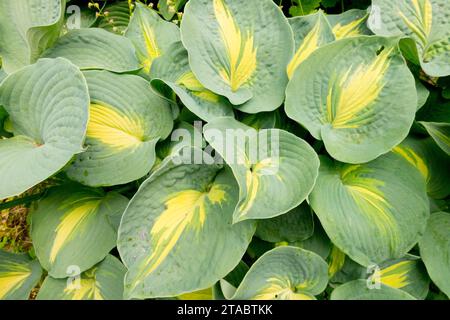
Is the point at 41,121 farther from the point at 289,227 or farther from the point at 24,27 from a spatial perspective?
the point at 289,227

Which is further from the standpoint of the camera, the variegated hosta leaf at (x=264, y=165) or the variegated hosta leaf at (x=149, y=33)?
the variegated hosta leaf at (x=149, y=33)

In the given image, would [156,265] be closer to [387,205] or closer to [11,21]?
[387,205]

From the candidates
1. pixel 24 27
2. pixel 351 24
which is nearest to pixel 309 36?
pixel 351 24

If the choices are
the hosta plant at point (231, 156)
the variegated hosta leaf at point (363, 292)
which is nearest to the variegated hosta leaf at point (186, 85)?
the hosta plant at point (231, 156)

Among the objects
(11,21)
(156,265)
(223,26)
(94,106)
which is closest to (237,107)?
(223,26)

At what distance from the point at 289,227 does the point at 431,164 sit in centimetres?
44

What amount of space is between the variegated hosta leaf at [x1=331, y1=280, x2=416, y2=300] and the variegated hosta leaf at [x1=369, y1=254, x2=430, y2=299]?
0.21 feet

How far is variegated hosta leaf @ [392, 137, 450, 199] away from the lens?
1.25 metres

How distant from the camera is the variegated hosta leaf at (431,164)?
1255 mm

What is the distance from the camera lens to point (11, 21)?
133 cm

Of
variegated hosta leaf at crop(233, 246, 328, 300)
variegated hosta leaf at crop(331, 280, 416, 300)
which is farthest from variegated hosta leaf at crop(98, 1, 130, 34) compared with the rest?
variegated hosta leaf at crop(331, 280, 416, 300)

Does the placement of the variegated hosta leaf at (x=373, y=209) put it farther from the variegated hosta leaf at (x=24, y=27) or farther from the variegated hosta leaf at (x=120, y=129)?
the variegated hosta leaf at (x=24, y=27)

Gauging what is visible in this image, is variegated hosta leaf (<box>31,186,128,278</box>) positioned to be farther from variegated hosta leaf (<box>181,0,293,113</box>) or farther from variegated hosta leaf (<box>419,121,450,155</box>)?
variegated hosta leaf (<box>419,121,450,155</box>)

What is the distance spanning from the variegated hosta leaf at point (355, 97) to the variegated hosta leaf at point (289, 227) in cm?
17
